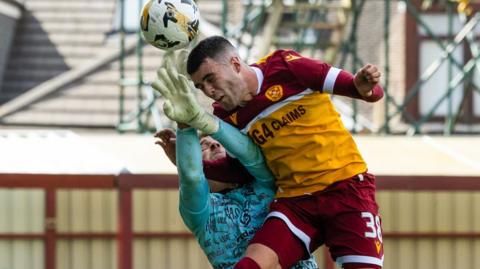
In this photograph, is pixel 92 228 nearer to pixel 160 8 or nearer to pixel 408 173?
pixel 408 173

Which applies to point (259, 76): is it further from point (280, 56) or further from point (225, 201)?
point (225, 201)

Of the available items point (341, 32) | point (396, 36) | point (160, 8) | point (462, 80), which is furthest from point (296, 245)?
point (396, 36)

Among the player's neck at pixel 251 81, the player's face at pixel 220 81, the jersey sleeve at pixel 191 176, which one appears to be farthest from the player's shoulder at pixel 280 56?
the jersey sleeve at pixel 191 176

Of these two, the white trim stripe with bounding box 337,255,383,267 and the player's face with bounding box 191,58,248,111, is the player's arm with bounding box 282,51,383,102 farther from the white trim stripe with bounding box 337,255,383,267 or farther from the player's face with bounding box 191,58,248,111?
the white trim stripe with bounding box 337,255,383,267

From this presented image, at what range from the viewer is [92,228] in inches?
426

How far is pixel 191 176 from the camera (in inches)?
233

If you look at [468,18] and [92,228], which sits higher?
[468,18]

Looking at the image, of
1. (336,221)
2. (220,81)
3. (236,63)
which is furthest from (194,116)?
(336,221)

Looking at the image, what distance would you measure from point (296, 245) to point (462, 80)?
7.86 meters

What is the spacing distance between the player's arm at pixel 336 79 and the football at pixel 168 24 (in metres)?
0.47

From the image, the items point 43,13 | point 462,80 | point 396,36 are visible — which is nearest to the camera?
point 462,80

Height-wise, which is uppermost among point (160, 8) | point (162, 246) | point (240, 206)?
point (160, 8)

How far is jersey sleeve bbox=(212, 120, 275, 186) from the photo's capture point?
602 centimetres

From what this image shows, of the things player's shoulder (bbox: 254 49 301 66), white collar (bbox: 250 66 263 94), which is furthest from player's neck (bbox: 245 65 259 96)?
player's shoulder (bbox: 254 49 301 66)
